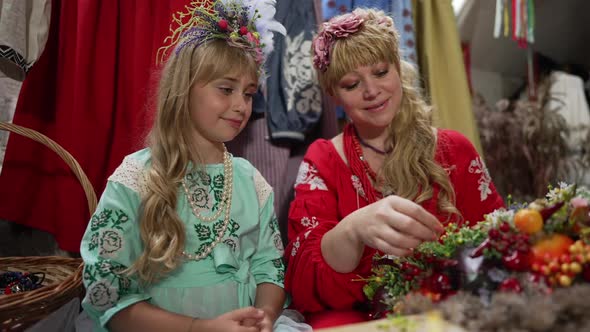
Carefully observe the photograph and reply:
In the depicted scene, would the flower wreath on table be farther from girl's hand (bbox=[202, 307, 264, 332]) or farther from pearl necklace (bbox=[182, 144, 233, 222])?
pearl necklace (bbox=[182, 144, 233, 222])

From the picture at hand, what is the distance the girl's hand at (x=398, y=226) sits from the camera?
80cm

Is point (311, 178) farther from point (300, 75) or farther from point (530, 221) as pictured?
point (530, 221)

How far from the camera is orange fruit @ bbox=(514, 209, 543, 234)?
69cm

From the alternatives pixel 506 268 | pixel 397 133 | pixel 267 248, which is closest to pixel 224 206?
pixel 267 248

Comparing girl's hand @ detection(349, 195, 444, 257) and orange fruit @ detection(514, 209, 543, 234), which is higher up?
orange fruit @ detection(514, 209, 543, 234)

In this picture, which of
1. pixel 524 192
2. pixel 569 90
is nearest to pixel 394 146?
pixel 524 192

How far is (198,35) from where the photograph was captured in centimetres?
116

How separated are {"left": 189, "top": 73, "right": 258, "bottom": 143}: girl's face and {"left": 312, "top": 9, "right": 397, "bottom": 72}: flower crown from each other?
0.25m

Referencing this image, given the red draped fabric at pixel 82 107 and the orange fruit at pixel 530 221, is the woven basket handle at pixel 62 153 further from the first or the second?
the orange fruit at pixel 530 221

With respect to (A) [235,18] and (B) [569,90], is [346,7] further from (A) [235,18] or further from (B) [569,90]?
(B) [569,90]

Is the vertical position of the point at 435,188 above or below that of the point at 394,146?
below

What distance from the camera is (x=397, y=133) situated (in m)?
1.35

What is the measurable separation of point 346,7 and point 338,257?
99 cm

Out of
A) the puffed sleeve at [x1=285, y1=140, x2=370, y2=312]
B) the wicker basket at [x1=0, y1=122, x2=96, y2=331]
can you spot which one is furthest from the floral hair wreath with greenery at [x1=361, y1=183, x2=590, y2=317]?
the wicker basket at [x1=0, y1=122, x2=96, y2=331]
